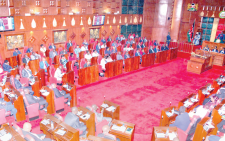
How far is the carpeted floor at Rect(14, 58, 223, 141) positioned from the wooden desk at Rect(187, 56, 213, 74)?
11.5 inches

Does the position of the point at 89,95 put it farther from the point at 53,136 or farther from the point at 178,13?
the point at 178,13

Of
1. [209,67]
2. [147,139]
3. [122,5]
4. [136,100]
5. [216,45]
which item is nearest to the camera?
[147,139]

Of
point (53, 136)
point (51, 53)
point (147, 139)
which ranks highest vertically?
point (51, 53)

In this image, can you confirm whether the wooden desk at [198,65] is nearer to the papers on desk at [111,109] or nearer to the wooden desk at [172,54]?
the wooden desk at [172,54]

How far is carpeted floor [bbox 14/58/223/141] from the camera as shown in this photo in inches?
245

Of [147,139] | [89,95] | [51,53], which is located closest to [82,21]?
[51,53]

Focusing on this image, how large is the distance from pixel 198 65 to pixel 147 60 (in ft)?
9.10

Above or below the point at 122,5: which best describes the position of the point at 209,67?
below

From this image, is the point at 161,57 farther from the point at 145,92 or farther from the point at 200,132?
the point at 200,132

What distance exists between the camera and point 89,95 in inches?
298

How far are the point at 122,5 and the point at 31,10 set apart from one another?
26.9 feet

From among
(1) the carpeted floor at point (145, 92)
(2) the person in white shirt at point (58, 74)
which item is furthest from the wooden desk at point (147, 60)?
(2) the person in white shirt at point (58, 74)

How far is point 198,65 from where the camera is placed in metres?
10.6

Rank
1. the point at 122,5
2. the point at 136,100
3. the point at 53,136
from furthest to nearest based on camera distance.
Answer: the point at 122,5
the point at 136,100
the point at 53,136
